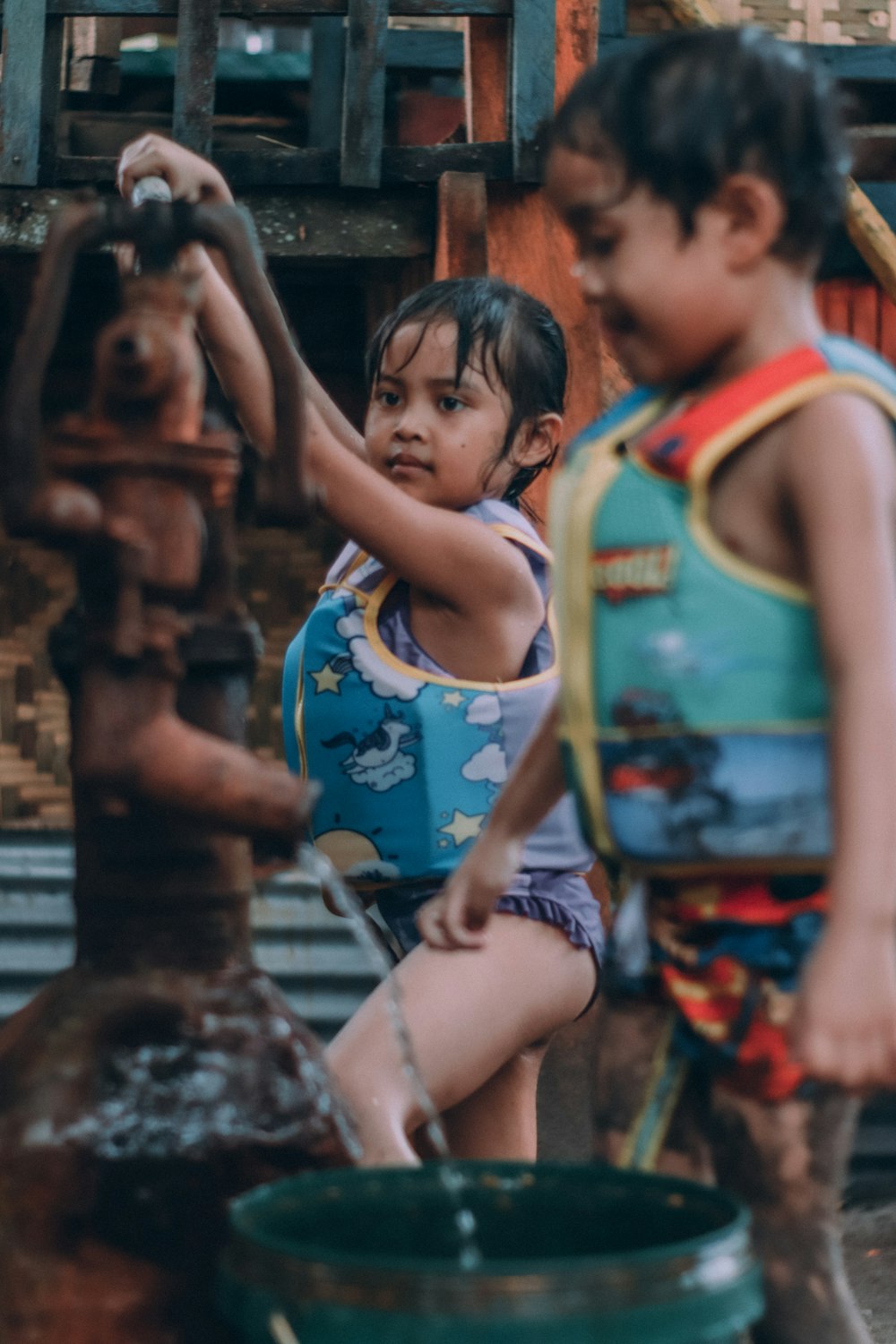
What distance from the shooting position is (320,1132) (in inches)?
69.7

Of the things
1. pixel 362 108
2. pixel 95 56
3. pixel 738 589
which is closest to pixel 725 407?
pixel 738 589

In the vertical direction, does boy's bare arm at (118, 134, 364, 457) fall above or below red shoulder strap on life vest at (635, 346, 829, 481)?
above

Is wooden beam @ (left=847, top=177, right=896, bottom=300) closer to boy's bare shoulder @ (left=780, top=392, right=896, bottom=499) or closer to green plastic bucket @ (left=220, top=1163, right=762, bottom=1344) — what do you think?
boy's bare shoulder @ (left=780, top=392, right=896, bottom=499)

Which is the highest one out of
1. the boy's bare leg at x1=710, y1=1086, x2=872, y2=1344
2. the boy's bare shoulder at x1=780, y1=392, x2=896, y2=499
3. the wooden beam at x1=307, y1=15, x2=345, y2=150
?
the wooden beam at x1=307, y1=15, x2=345, y2=150

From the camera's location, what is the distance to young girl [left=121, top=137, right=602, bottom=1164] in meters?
2.40

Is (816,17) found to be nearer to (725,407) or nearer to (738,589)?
(725,407)

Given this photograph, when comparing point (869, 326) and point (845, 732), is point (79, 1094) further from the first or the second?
point (869, 326)

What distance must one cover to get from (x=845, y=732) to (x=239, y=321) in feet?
4.24

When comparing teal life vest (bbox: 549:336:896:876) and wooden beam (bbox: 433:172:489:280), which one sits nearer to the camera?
teal life vest (bbox: 549:336:896:876)

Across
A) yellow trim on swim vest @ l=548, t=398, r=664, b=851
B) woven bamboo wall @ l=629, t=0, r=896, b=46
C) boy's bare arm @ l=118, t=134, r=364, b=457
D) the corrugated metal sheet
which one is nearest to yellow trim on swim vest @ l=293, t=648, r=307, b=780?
boy's bare arm @ l=118, t=134, r=364, b=457

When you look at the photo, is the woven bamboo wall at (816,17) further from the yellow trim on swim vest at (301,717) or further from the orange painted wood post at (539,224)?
the yellow trim on swim vest at (301,717)

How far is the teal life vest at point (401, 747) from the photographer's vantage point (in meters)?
2.60

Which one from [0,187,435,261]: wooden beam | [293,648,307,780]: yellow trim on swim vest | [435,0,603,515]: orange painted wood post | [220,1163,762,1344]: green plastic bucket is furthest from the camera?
[0,187,435,261]: wooden beam

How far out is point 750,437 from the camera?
169cm
